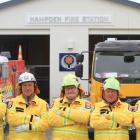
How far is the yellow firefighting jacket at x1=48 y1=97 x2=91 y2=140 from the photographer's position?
6988mm

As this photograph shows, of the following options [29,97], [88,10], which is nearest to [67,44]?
[88,10]

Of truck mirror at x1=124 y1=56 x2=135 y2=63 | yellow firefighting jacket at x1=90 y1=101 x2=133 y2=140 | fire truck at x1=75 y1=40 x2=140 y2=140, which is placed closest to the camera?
yellow firefighting jacket at x1=90 y1=101 x2=133 y2=140

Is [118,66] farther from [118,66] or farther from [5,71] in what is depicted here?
[5,71]

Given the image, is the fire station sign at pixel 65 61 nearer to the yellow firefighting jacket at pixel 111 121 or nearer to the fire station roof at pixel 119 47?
the fire station roof at pixel 119 47

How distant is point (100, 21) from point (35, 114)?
14622 millimetres

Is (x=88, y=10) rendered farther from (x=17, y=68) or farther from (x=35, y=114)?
(x=35, y=114)

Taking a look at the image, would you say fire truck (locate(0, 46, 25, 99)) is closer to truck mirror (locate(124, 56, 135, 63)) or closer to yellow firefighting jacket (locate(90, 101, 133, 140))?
truck mirror (locate(124, 56, 135, 63))

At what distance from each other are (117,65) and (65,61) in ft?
Answer: 30.9

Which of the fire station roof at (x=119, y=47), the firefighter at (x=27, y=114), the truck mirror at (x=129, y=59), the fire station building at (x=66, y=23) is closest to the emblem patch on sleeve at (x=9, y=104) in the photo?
the firefighter at (x=27, y=114)

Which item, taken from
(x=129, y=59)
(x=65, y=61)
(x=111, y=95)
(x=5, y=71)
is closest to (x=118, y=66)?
(x=129, y=59)

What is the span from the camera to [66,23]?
2148cm

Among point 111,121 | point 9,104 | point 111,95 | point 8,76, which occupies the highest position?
point 8,76

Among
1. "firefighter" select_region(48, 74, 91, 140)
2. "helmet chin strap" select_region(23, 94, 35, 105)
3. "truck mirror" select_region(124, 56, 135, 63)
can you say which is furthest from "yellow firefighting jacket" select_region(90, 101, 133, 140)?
"truck mirror" select_region(124, 56, 135, 63)

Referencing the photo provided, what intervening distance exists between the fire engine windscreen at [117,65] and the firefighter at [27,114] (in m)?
4.76
